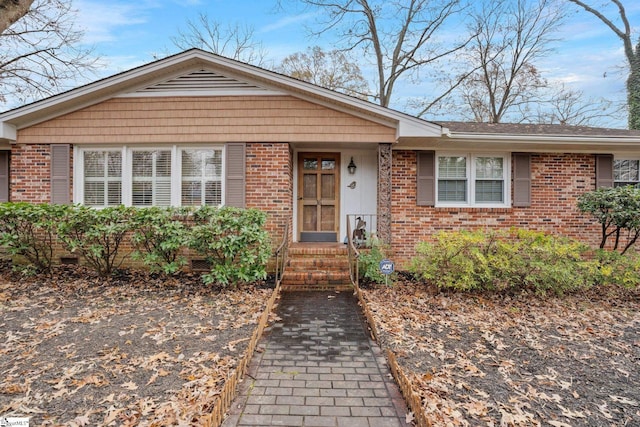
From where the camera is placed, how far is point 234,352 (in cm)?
368

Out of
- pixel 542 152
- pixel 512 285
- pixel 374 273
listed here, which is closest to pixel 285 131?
pixel 374 273

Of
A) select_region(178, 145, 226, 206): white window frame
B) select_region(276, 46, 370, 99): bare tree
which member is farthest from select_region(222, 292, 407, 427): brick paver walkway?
select_region(276, 46, 370, 99): bare tree

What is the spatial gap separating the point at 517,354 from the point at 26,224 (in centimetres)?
849

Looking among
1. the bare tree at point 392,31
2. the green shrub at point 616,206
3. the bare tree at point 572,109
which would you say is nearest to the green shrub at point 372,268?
the green shrub at point 616,206

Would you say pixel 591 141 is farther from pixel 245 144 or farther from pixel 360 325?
pixel 245 144

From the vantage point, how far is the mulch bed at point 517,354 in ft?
9.04

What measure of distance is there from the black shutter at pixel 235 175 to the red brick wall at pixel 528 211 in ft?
11.1

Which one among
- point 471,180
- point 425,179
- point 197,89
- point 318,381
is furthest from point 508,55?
point 318,381

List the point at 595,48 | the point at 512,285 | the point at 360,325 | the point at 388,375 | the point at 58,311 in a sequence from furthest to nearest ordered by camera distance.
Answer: the point at 595,48, the point at 512,285, the point at 58,311, the point at 360,325, the point at 388,375

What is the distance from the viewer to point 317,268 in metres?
6.80

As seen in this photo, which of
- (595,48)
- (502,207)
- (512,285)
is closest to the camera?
(512,285)

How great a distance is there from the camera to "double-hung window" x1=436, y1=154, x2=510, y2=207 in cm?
796

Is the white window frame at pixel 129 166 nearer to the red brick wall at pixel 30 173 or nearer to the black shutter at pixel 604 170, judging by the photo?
the red brick wall at pixel 30 173

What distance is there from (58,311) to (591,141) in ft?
34.3
